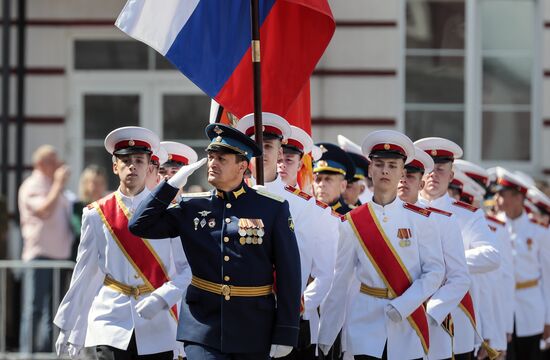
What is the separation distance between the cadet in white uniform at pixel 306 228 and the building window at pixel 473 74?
6737 mm

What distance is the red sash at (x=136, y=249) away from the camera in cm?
985

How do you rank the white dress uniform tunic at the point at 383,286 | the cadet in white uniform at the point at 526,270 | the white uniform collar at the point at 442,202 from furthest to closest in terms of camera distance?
the cadet in white uniform at the point at 526,270 < the white uniform collar at the point at 442,202 < the white dress uniform tunic at the point at 383,286

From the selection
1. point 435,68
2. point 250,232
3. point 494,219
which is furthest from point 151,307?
point 435,68

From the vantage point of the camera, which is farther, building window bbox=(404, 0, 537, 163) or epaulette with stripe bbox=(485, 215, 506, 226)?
building window bbox=(404, 0, 537, 163)

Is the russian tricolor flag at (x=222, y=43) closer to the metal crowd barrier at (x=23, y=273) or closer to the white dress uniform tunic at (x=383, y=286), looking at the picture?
the white dress uniform tunic at (x=383, y=286)

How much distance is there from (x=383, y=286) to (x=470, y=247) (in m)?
1.71

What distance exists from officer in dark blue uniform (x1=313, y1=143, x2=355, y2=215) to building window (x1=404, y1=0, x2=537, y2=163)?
4.95 metres

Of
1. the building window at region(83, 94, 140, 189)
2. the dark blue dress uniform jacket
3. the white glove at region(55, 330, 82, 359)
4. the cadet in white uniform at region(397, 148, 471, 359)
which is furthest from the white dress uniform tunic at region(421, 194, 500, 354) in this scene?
the building window at region(83, 94, 140, 189)

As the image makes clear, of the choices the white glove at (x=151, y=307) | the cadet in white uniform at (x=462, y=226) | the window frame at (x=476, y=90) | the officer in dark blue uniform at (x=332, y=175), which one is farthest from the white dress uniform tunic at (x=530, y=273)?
the white glove at (x=151, y=307)

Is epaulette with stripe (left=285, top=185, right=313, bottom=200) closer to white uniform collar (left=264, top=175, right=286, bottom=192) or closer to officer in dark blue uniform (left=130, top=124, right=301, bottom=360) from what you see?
white uniform collar (left=264, top=175, right=286, bottom=192)

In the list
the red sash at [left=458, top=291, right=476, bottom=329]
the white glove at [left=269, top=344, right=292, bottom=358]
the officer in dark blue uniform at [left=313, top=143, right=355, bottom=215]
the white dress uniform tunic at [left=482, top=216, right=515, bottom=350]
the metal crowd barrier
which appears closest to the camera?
the white glove at [left=269, top=344, right=292, bottom=358]

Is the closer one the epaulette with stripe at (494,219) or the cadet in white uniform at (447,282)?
the cadet in white uniform at (447,282)

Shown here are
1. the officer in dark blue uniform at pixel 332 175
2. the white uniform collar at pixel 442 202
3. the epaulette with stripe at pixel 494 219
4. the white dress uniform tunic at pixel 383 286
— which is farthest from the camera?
the epaulette with stripe at pixel 494 219

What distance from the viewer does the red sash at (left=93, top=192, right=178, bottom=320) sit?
9852mm
